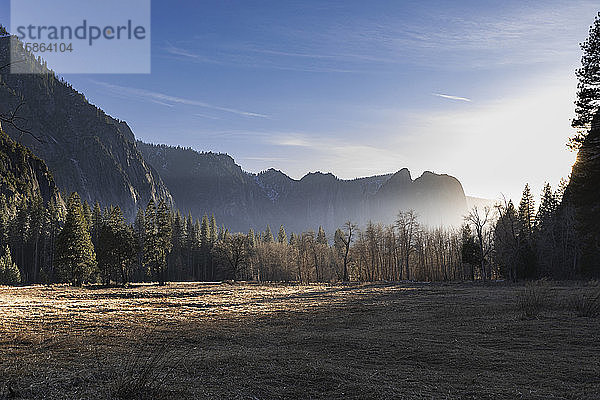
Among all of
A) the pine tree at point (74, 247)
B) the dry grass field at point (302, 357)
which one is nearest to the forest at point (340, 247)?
the pine tree at point (74, 247)

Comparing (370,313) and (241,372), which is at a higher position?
(241,372)

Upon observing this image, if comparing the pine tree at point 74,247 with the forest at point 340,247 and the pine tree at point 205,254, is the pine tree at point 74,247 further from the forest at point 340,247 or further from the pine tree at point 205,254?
the pine tree at point 205,254

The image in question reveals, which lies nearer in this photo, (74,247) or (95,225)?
(74,247)

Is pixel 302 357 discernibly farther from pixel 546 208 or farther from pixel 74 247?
pixel 546 208

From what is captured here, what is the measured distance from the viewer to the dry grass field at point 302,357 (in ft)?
26.4

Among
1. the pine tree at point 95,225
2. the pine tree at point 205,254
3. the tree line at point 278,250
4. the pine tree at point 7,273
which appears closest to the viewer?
the pine tree at point 7,273

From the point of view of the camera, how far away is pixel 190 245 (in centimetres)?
9756

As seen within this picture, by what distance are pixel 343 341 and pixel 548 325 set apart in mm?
8885

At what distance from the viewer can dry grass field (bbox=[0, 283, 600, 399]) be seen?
804 centimetres

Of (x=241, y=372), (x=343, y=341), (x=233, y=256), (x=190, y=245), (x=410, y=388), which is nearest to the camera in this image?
(x=410, y=388)

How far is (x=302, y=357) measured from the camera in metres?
11.4

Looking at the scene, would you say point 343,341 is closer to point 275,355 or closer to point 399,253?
point 275,355

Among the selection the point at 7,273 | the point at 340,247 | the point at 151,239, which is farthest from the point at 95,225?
the point at 340,247

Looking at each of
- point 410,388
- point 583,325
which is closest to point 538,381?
point 410,388
